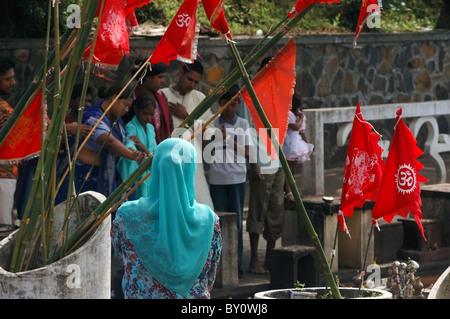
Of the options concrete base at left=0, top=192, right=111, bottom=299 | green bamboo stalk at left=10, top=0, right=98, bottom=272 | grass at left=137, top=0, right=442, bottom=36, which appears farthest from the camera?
grass at left=137, top=0, right=442, bottom=36

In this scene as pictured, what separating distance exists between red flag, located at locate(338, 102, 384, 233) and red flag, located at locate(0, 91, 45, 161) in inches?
62.8

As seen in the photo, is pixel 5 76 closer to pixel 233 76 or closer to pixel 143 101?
pixel 143 101

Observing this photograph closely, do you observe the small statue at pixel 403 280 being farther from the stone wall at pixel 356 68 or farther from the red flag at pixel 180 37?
the stone wall at pixel 356 68

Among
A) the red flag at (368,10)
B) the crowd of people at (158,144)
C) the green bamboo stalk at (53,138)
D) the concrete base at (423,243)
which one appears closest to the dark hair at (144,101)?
the crowd of people at (158,144)

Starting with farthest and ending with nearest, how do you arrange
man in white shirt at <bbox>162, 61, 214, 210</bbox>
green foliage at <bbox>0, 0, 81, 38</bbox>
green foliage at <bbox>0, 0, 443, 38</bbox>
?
green foliage at <bbox>0, 0, 443, 38</bbox>, green foliage at <bbox>0, 0, 81, 38</bbox>, man in white shirt at <bbox>162, 61, 214, 210</bbox>

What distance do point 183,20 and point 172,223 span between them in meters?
1.34

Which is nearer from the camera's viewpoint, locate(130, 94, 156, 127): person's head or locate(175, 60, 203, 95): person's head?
locate(130, 94, 156, 127): person's head

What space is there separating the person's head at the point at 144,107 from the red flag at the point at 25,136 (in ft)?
6.99

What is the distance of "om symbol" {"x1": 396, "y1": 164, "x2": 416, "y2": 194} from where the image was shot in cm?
525

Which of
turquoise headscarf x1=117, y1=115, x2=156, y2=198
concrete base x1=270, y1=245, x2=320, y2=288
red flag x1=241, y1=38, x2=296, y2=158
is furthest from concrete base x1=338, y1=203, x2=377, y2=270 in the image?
red flag x1=241, y1=38, x2=296, y2=158

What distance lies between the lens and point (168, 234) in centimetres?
417

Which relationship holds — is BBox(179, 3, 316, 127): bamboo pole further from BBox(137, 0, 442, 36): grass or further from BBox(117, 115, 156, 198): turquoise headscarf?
BBox(137, 0, 442, 36): grass

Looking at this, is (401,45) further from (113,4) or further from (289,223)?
(113,4)

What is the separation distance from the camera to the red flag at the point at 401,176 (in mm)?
5242
